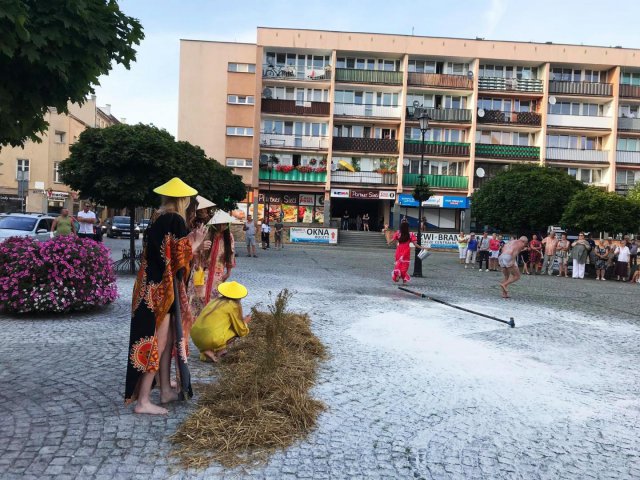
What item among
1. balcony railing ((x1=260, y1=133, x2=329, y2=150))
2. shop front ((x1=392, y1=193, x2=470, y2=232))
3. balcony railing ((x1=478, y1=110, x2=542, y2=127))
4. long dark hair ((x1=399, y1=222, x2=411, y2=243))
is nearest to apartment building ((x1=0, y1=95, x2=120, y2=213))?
balcony railing ((x1=260, y1=133, x2=329, y2=150))

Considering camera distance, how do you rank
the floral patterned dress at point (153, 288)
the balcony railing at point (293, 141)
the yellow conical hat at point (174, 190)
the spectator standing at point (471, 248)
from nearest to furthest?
the floral patterned dress at point (153, 288) < the yellow conical hat at point (174, 190) < the spectator standing at point (471, 248) < the balcony railing at point (293, 141)

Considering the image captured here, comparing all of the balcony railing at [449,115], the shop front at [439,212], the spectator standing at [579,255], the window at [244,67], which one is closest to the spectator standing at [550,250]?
the spectator standing at [579,255]

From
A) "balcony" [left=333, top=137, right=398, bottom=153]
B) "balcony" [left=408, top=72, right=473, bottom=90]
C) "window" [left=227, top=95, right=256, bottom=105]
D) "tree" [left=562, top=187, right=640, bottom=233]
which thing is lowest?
"tree" [left=562, top=187, right=640, bottom=233]

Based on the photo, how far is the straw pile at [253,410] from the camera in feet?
12.2

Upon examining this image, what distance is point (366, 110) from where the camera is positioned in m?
46.7

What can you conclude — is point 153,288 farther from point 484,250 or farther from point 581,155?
point 581,155

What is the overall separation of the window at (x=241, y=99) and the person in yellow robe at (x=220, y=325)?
43.3 metres

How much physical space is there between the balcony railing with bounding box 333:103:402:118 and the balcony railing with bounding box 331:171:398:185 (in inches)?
195

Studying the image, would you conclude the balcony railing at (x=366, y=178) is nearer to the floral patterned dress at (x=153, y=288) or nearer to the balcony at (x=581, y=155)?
the balcony at (x=581, y=155)

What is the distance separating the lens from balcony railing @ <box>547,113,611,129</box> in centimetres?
4772

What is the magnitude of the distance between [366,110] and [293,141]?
6659 millimetres

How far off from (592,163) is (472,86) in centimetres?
1242

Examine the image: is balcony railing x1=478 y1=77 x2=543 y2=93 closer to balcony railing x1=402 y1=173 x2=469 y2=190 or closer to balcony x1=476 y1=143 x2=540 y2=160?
balcony x1=476 y1=143 x2=540 y2=160

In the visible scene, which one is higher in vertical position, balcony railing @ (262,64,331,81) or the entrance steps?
balcony railing @ (262,64,331,81)
